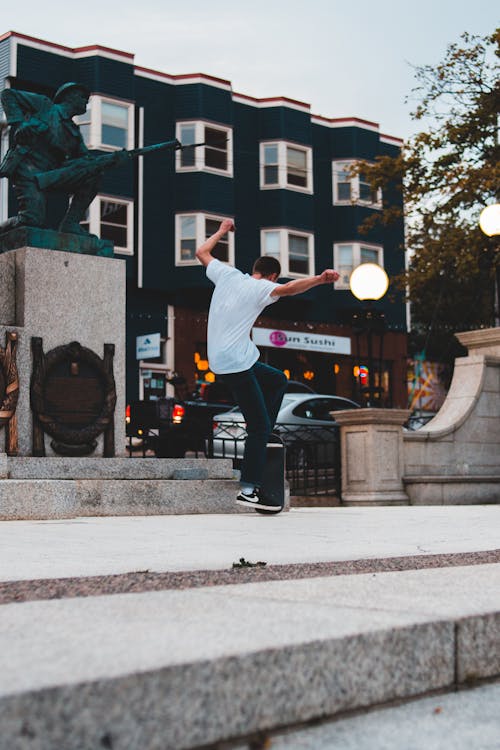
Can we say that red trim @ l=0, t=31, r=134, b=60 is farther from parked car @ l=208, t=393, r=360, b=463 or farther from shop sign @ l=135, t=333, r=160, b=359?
parked car @ l=208, t=393, r=360, b=463

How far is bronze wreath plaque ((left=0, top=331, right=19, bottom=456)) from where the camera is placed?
32.1 feet

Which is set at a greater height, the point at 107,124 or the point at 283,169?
the point at 107,124

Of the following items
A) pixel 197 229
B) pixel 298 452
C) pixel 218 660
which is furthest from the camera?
pixel 197 229

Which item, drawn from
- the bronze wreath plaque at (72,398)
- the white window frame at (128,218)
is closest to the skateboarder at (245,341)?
the bronze wreath plaque at (72,398)

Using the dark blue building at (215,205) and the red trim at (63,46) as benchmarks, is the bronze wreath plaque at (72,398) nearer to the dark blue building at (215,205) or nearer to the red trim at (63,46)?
the dark blue building at (215,205)

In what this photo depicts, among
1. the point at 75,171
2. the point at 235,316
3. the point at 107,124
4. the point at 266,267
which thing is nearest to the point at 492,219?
the point at 75,171

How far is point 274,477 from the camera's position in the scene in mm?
9008

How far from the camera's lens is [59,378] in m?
10.3

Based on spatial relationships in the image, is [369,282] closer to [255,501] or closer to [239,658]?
[255,501]

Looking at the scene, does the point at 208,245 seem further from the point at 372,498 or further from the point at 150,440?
the point at 150,440

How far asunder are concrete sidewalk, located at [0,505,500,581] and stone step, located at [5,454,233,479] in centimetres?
89

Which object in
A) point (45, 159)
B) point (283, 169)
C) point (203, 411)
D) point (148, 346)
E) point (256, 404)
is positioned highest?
point (283, 169)

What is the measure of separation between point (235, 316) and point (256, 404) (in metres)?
0.75

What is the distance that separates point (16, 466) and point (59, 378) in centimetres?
134
